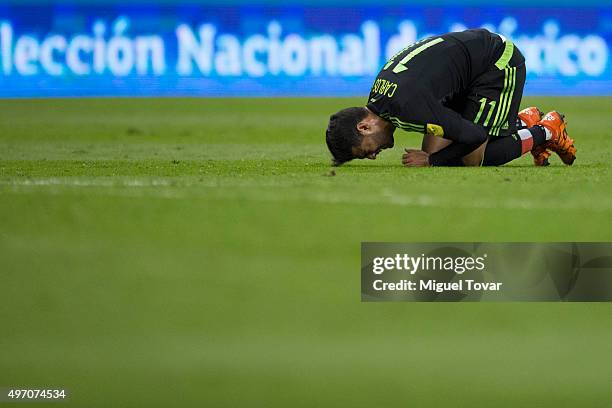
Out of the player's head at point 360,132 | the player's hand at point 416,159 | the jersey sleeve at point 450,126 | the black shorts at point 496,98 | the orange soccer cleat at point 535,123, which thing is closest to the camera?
the jersey sleeve at point 450,126

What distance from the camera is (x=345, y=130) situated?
466 centimetres

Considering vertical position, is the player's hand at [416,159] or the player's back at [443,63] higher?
the player's back at [443,63]

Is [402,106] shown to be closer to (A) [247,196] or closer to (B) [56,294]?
(A) [247,196]

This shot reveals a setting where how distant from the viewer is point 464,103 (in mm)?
4809

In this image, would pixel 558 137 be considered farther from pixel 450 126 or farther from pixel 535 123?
pixel 450 126

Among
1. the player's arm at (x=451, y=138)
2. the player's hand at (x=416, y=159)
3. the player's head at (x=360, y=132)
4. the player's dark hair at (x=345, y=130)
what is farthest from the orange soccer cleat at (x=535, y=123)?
the player's dark hair at (x=345, y=130)

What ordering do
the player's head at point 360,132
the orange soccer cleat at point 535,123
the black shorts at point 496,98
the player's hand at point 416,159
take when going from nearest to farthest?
the player's head at point 360,132 → the black shorts at point 496,98 → the player's hand at point 416,159 → the orange soccer cleat at point 535,123

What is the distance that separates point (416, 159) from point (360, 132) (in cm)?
46

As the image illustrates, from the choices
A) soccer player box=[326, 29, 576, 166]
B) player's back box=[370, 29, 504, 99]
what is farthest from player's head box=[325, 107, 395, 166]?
player's back box=[370, 29, 504, 99]

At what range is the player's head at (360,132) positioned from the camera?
Result: 4613 millimetres

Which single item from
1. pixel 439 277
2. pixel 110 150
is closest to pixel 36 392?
pixel 439 277

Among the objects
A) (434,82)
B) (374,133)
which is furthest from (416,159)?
(434,82)

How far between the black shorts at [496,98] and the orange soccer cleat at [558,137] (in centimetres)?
22

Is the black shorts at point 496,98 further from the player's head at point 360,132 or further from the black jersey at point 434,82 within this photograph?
the player's head at point 360,132
